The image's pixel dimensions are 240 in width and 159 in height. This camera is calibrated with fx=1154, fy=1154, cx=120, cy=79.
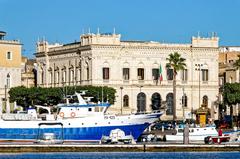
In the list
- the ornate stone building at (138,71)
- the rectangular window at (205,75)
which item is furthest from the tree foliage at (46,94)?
the rectangular window at (205,75)

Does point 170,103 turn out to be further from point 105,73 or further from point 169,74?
point 105,73

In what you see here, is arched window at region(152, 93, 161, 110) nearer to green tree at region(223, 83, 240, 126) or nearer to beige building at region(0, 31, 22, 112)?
green tree at region(223, 83, 240, 126)

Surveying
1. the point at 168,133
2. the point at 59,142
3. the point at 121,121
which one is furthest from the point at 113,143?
the point at 168,133

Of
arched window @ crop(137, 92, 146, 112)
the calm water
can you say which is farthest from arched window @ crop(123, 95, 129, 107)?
the calm water

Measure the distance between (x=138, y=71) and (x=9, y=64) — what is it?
19252mm

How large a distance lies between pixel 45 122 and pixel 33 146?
17.4 m

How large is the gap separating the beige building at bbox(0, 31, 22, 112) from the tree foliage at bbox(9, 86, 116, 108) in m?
4.95

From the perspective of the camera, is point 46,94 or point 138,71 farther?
point 138,71

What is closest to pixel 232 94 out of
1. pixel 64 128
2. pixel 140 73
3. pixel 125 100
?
pixel 140 73

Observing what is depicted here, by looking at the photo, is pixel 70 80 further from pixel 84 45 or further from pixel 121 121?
pixel 121 121

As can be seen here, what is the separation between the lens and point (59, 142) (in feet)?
366

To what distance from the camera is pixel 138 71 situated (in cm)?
17012

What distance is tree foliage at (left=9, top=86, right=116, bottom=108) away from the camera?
522 feet

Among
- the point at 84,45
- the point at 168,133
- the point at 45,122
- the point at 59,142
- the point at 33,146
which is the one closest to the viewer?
the point at 33,146
